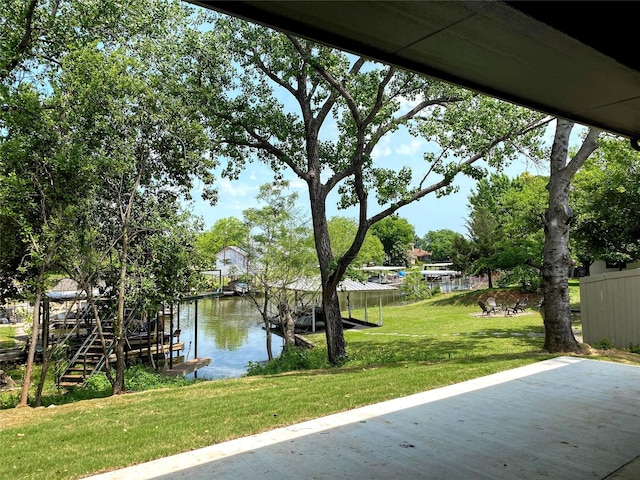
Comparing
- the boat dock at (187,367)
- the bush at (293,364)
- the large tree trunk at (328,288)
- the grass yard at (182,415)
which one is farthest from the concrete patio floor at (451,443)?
the boat dock at (187,367)

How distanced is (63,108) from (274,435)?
23.0ft

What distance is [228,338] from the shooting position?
882 inches

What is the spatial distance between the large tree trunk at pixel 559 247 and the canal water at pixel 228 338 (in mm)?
9379

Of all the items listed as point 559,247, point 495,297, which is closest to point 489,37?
point 559,247

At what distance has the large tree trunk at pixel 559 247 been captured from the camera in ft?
29.4

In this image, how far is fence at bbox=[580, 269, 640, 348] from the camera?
28.6 feet

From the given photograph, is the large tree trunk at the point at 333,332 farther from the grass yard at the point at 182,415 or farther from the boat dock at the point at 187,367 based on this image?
the boat dock at the point at 187,367

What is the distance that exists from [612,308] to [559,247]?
1643mm

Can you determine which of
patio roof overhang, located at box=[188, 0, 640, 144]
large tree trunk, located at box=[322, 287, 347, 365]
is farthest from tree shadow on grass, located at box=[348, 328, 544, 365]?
patio roof overhang, located at box=[188, 0, 640, 144]

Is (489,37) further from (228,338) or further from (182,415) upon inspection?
(228,338)

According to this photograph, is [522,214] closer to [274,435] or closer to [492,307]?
[492,307]

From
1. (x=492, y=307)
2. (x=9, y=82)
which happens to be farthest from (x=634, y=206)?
(x=9, y=82)

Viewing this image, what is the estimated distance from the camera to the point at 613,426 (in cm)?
438

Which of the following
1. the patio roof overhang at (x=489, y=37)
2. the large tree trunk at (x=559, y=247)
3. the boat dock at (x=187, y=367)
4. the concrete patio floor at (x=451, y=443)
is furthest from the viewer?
the boat dock at (x=187, y=367)
